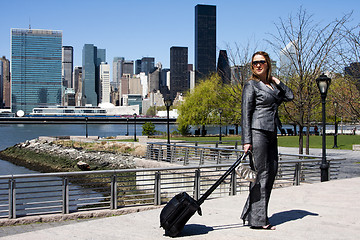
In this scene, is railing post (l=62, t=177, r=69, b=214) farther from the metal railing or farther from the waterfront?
the waterfront

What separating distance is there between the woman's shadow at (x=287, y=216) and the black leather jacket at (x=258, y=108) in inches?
61.9

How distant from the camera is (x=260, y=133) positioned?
570cm

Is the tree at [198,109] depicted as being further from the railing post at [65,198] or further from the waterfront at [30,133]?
the railing post at [65,198]

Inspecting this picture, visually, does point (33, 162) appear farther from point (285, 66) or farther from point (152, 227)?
point (152, 227)

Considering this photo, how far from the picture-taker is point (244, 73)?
27.3 meters

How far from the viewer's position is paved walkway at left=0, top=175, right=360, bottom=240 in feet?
18.5

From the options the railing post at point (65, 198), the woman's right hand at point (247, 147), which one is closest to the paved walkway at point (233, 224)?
the railing post at point (65, 198)

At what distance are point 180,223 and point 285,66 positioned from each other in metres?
18.2

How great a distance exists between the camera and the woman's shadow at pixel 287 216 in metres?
6.41

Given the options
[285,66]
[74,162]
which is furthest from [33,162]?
[285,66]

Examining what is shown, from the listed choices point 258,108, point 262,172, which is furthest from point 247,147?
point 258,108

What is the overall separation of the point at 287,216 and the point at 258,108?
6.82 ft

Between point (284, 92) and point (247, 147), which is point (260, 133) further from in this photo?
point (284, 92)

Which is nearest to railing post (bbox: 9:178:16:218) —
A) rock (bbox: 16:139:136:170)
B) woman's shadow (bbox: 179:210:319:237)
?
woman's shadow (bbox: 179:210:319:237)
